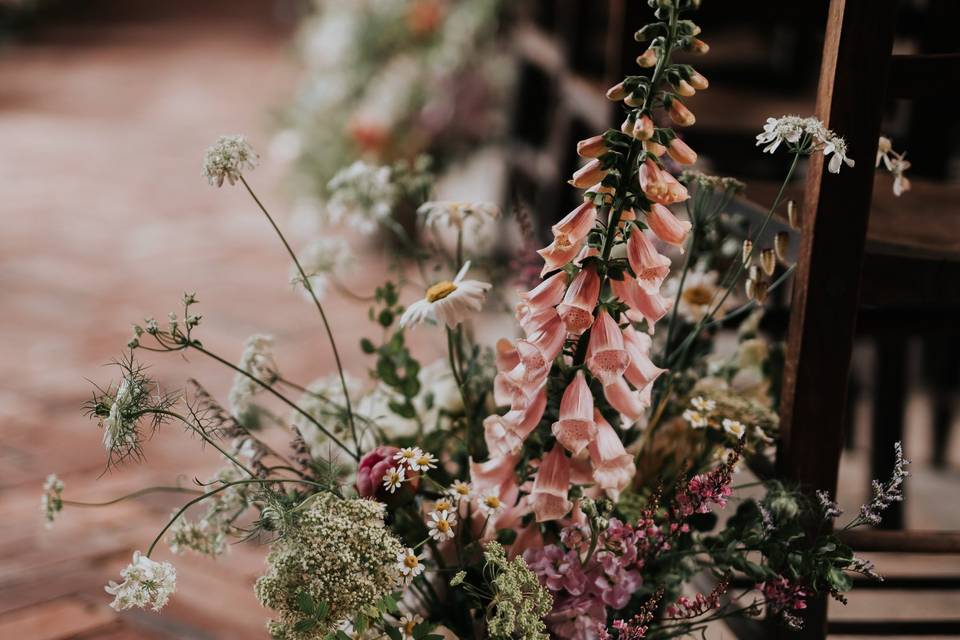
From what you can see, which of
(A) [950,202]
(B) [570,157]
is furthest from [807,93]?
(A) [950,202]

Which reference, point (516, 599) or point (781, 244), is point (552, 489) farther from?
point (781, 244)

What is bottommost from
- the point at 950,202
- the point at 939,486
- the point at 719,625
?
the point at 719,625

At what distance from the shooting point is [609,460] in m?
0.84

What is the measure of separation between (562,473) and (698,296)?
330mm

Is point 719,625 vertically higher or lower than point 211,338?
lower

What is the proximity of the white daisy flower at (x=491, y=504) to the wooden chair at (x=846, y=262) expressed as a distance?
0.28m

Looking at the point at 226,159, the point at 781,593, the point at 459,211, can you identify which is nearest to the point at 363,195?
the point at 459,211

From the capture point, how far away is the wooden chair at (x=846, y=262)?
87 centimetres

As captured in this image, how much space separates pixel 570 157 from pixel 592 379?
131 centimetres

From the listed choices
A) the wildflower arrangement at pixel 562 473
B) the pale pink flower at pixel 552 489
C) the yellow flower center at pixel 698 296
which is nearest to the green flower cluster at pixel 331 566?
the wildflower arrangement at pixel 562 473

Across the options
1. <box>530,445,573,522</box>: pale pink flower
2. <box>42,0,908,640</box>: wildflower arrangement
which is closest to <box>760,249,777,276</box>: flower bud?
<box>42,0,908,640</box>: wildflower arrangement

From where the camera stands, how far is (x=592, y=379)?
2.98ft

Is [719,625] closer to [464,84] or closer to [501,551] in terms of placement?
[501,551]

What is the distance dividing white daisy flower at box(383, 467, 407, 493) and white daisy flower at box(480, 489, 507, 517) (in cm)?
7
